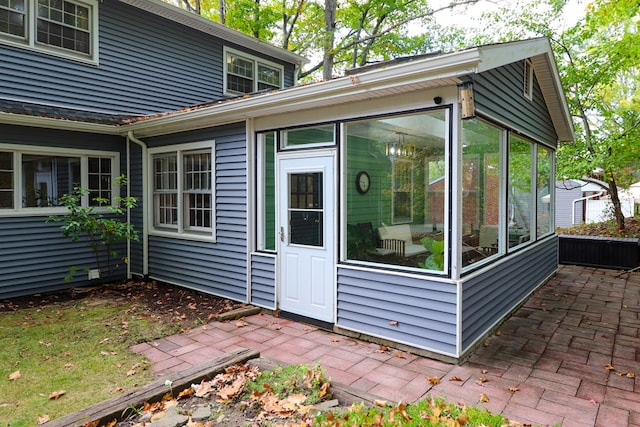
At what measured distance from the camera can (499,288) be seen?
4.84 m

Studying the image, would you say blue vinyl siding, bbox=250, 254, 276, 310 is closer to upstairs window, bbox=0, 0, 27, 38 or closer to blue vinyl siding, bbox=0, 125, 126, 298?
blue vinyl siding, bbox=0, 125, 126, 298

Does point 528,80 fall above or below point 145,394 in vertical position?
above

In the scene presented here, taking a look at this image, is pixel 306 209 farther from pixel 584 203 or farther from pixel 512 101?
pixel 584 203

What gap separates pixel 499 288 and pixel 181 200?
4.79 metres

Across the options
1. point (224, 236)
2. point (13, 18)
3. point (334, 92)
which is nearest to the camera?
point (334, 92)

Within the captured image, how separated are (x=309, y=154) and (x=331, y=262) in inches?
50.6

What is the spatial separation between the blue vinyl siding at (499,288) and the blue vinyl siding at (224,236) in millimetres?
2966

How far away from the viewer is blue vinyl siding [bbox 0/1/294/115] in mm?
6555

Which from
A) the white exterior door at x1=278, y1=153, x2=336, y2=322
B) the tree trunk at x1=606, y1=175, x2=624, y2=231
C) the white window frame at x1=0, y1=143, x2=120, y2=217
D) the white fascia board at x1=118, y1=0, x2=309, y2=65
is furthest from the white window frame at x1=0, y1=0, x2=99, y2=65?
the tree trunk at x1=606, y1=175, x2=624, y2=231

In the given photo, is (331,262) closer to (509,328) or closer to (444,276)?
(444,276)

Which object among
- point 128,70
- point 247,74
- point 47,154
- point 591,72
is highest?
point 591,72

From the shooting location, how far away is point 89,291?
21.6 feet

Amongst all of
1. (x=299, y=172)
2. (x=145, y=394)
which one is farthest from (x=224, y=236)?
(x=145, y=394)

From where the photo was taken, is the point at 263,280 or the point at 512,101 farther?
the point at 263,280
